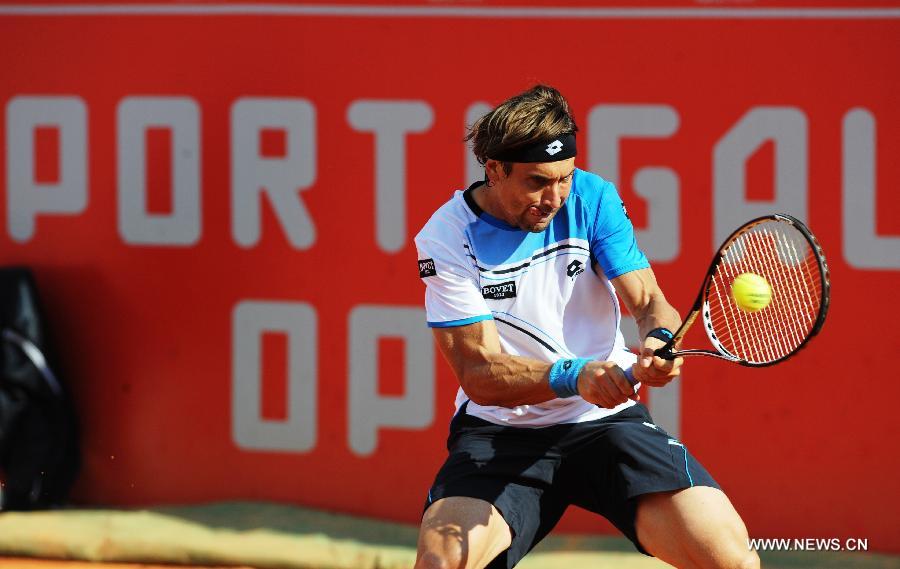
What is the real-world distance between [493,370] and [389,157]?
2.01m

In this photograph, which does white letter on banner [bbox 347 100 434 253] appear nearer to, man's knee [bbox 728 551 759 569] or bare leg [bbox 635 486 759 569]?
bare leg [bbox 635 486 759 569]

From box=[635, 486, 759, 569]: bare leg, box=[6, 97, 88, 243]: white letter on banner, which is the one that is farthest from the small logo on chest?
box=[6, 97, 88, 243]: white letter on banner

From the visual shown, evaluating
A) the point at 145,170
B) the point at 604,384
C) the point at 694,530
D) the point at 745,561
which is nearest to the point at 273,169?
the point at 145,170

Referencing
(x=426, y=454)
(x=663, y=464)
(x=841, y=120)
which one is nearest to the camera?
(x=663, y=464)

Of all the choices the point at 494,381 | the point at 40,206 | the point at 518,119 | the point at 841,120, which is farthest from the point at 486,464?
the point at 40,206

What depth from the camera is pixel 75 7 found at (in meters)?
5.62

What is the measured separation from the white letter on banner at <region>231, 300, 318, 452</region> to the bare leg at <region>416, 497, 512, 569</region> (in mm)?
2052

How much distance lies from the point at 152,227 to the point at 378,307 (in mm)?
990

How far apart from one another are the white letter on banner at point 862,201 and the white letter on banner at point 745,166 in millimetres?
156

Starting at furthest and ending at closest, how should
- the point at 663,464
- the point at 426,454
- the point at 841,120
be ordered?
the point at 426,454 < the point at 841,120 < the point at 663,464

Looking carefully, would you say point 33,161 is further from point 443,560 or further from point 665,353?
point 665,353

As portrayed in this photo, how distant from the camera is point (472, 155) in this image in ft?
17.4

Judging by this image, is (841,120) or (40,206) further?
(40,206)

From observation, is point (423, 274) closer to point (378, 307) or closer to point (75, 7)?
point (378, 307)
